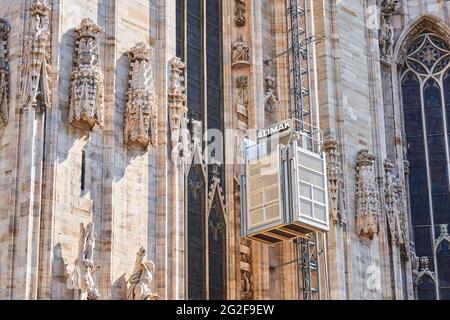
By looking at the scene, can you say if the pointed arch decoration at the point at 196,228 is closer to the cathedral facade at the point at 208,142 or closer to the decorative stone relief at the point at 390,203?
the cathedral facade at the point at 208,142

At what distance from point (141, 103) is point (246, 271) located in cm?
617

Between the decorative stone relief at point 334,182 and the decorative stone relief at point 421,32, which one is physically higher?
the decorative stone relief at point 421,32

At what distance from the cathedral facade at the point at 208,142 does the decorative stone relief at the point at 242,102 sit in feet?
0.21

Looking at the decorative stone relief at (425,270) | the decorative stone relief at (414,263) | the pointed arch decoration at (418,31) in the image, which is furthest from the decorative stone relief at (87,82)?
the pointed arch decoration at (418,31)

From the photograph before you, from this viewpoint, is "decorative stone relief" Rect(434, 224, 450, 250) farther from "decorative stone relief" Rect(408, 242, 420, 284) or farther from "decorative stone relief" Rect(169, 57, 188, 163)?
"decorative stone relief" Rect(169, 57, 188, 163)

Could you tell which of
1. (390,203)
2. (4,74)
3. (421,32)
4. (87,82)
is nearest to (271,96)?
(390,203)

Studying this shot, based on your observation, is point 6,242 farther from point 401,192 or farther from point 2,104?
point 401,192

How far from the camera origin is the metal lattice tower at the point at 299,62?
35531 millimetres

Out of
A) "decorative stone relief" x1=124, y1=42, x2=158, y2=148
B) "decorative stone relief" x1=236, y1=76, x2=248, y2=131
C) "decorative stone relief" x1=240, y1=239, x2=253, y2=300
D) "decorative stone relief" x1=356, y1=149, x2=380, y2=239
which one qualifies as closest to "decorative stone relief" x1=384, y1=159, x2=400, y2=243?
"decorative stone relief" x1=356, y1=149, x2=380, y2=239

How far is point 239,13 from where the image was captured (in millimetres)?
35500

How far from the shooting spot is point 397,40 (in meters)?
43.4

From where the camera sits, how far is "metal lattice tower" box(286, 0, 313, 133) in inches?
1399

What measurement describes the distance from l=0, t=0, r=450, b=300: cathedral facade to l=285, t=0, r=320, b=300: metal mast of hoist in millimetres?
68
